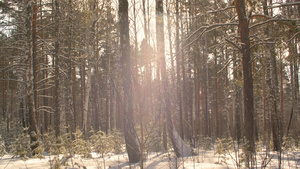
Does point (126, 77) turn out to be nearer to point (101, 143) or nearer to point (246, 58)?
point (101, 143)

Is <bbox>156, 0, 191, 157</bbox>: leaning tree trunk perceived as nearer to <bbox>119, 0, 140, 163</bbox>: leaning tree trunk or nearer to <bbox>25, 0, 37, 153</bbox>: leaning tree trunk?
<bbox>119, 0, 140, 163</bbox>: leaning tree trunk

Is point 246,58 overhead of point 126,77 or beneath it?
overhead

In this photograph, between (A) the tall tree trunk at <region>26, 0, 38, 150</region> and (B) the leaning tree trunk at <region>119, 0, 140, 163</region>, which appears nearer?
(B) the leaning tree trunk at <region>119, 0, 140, 163</region>

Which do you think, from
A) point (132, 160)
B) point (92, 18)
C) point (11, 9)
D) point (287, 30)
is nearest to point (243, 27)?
point (287, 30)

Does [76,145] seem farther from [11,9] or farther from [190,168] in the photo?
[11,9]

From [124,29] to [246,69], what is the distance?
386 cm

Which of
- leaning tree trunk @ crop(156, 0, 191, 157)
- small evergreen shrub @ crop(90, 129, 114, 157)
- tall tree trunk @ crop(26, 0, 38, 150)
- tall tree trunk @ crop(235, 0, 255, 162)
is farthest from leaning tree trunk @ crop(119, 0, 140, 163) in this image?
tall tree trunk @ crop(26, 0, 38, 150)

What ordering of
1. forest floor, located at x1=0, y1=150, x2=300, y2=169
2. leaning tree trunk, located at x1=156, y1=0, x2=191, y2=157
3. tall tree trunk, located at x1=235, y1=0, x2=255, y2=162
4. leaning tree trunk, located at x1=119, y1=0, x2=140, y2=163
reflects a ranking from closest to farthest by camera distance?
forest floor, located at x1=0, y1=150, x2=300, y2=169, tall tree trunk, located at x1=235, y1=0, x2=255, y2=162, leaning tree trunk, located at x1=119, y1=0, x2=140, y2=163, leaning tree trunk, located at x1=156, y1=0, x2=191, y2=157

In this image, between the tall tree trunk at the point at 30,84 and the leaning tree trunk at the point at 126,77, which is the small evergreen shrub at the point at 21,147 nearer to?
the tall tree trunk at the point at 30,84

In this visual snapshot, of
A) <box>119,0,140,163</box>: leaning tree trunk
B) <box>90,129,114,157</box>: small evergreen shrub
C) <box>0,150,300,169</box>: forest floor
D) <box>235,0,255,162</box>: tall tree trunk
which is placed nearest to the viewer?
<box>0,150,300,169</box>: forest floor

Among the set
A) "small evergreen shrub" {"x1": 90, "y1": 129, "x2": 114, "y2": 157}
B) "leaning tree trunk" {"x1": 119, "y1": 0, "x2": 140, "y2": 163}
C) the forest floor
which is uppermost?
"leaning tree trunk" {"x1": 119, "y1": 0, "x2": 140, "y2": 163}

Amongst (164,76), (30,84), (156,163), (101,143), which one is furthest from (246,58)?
(30,84)

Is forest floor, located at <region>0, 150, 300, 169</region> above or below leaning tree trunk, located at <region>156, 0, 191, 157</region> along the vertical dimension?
below

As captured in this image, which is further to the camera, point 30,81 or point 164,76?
point 30,81
